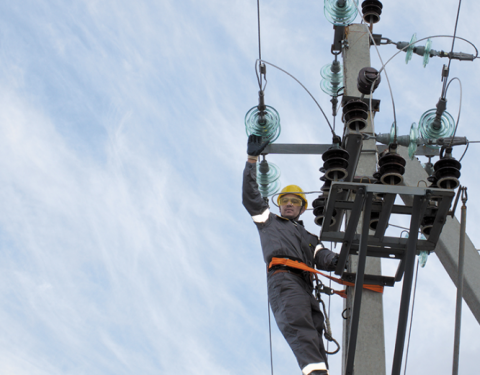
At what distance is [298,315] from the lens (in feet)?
16.1

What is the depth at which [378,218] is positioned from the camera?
185 inches

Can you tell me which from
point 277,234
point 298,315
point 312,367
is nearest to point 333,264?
point 277,234

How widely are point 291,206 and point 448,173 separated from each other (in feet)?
6.77

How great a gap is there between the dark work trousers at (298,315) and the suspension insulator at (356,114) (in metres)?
1.34

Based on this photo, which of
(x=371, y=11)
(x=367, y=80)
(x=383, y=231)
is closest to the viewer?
(x=383, y=231)

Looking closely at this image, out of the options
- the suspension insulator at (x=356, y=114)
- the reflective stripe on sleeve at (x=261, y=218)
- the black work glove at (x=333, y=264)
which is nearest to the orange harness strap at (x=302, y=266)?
the black work glove at (x=333, y=264)

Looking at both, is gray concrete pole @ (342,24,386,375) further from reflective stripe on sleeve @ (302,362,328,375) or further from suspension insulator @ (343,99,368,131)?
suspension insulator @ (343,99,368,131)

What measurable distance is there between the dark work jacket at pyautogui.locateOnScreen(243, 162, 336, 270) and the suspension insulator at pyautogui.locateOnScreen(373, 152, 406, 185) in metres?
1.31

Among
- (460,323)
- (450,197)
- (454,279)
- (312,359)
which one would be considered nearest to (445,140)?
(454,279)

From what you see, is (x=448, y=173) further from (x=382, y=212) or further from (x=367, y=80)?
(x=367, y=80)

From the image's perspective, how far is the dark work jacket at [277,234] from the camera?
5.37m

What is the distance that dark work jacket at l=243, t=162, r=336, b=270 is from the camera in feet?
17.6

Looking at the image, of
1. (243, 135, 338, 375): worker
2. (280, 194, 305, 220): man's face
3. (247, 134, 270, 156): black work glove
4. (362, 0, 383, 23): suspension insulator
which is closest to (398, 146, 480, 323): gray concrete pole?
(243, 135, 338, 375): worker

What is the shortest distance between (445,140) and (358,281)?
2049mm
